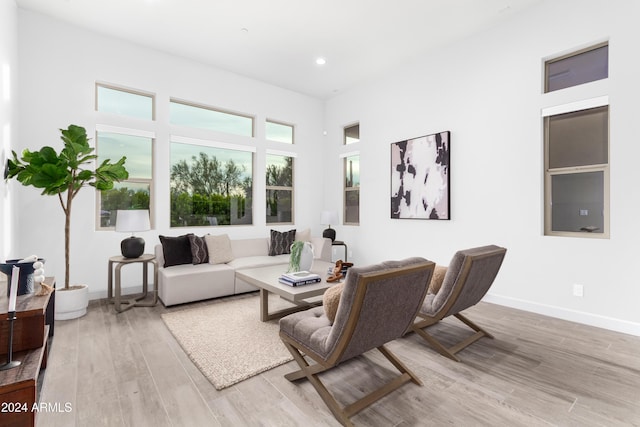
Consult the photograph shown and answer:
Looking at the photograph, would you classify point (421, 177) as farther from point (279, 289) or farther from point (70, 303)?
point (70, 303)

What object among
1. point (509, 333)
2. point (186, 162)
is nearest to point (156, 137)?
point (186, 162)

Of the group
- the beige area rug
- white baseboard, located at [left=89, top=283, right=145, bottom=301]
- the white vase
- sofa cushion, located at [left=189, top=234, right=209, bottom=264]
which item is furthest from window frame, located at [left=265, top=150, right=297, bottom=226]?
the white vase

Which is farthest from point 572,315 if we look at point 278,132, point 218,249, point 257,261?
point 278,132

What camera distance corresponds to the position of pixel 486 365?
248cm

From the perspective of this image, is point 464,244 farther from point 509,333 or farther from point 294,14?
point 294,14

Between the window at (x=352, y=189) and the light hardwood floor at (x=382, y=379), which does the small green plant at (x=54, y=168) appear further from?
the window at (x=352, y=189)

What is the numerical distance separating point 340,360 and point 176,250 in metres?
3.31

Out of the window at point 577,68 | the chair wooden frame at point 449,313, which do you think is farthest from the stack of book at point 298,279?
the window at point 577,68

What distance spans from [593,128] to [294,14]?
3682 mm

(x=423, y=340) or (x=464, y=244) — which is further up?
(x=464, y=244)

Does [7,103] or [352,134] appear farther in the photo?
[352,134]

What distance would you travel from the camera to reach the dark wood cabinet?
146 cm

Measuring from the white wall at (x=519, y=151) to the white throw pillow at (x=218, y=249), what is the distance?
268 cm

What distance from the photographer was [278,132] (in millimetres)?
6336
